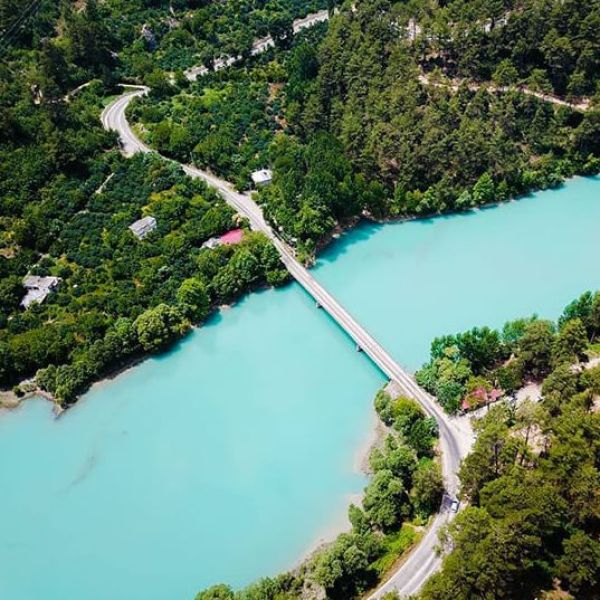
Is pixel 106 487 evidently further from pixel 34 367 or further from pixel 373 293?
pixel 373 293

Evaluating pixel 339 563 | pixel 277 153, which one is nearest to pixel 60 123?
pixel 277 153

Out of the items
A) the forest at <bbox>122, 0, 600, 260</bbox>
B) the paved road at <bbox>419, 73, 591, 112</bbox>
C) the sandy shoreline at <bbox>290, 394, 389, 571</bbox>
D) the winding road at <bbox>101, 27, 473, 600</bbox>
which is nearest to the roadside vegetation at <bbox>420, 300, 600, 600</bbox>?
the winding road at <bbox>101, 27, 473, 600</bbox>

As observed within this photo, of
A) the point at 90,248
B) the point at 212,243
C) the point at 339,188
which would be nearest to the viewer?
the point at 90,248

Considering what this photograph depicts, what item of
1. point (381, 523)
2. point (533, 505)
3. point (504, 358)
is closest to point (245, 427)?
point (381, 523)

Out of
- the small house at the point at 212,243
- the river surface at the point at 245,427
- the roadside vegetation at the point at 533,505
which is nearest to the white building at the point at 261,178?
the small house at the point at 212,243

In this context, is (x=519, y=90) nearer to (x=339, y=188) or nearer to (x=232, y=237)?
(x=339, y=188)
